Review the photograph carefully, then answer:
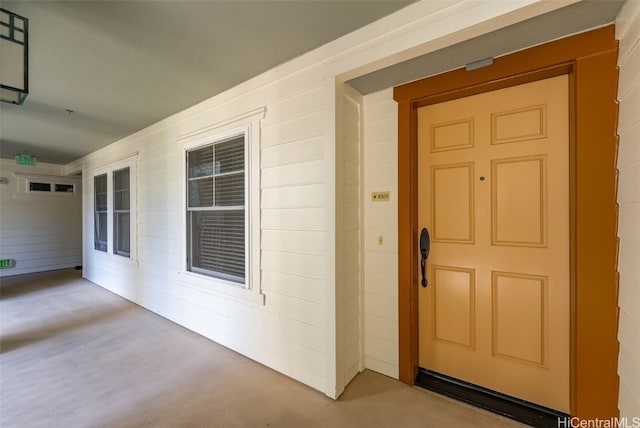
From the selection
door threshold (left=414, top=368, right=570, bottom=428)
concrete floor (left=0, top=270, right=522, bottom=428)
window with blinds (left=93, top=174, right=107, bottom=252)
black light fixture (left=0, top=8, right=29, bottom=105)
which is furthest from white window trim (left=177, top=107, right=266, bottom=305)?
window with blinds (left=93, top=174, right=107, bottom=252)

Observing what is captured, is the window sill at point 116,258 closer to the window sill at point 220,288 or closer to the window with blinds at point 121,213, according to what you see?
the window with blinds at point 121,213

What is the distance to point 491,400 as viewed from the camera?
6.31 ft

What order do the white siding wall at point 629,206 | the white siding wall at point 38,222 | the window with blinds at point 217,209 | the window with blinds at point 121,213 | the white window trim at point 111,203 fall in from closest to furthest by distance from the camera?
1. the white siding wall at point 629,206
2. the window with blinds at point 217,209
3. the white window trim at point 111,203
4. the window with blinds at point 121,213
5. the white siding wall at point 38,222

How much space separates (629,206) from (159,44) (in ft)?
9.88

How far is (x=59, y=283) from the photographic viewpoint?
5500 millimetres

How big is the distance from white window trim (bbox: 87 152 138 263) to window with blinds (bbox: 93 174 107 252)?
7 cm

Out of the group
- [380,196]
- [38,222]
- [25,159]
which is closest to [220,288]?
[380,196]

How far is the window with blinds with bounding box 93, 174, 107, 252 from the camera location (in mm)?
5225

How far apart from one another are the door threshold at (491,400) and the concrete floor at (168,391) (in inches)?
3.5

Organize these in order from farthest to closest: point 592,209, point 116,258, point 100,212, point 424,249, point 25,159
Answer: point 25,159
point 100,212
point 116,258
point 424,249
point 592,209

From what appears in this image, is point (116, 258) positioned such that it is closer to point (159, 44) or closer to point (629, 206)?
point (159, 44)

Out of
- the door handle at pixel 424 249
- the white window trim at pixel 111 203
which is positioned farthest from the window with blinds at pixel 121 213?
the door handle at pixel 424 249

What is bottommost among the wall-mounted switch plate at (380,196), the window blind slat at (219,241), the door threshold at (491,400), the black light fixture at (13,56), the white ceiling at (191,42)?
the door threshold at (491,400)

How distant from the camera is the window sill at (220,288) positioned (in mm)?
2500
